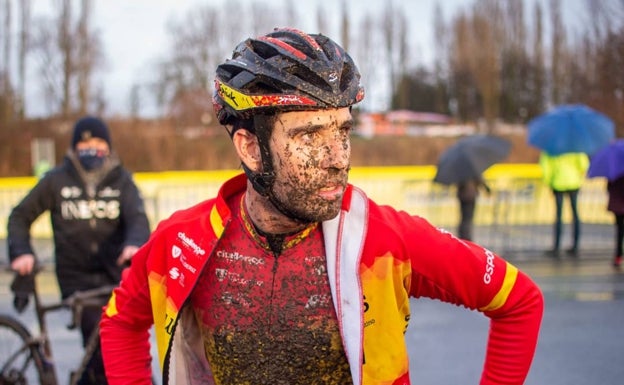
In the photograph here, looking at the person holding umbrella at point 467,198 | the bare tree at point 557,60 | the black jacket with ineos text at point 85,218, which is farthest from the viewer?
the bare tree at point 557,60

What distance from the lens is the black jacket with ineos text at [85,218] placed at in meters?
A: 4.49

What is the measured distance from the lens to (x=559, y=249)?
399 inches

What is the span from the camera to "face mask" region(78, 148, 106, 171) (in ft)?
15.1

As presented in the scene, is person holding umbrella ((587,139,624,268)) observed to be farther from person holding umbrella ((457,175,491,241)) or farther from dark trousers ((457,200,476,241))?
dark trousers ((457,200,476,241))

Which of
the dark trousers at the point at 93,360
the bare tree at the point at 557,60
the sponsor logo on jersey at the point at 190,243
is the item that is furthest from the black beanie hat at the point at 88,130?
the bare tree at the point at 557,60

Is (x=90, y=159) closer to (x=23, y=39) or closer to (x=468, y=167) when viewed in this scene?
(x=468, y=167)

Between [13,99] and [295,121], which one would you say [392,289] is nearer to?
[295,121]

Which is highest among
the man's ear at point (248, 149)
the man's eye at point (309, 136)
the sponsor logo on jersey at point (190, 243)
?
the man's eye at point (309, 136)

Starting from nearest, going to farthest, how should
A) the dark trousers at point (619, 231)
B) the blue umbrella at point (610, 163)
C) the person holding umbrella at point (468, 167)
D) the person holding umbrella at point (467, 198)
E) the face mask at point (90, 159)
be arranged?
1. the face mask at point (90, 159)
2. the blue umbrella at point (610, 163)
3. the dark trousers at point (619, 231)
4. the person holding umbrella at point (468, 167)
5. the person holding umbrella at point (467, 198)

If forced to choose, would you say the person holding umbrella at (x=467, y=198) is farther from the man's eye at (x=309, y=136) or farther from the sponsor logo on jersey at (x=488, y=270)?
the man's eye at (x=309, y=136)

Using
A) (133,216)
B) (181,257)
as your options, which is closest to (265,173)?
(181,257)

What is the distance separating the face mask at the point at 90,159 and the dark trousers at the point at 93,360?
0.94m

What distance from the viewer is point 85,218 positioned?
450 centimetres

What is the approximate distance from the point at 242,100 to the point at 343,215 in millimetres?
408
